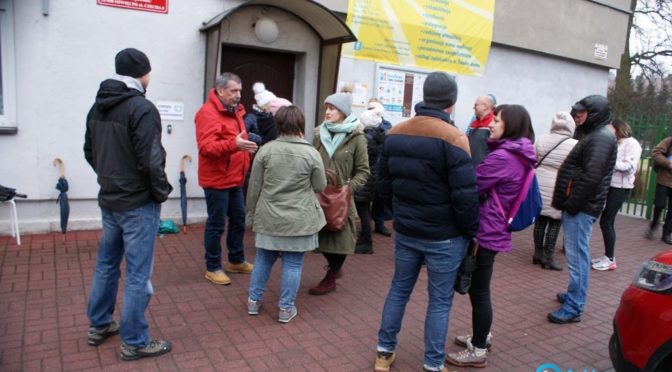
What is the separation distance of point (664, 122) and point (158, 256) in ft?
29.0

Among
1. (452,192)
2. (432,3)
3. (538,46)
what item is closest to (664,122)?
(538,46)

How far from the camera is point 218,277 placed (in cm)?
493

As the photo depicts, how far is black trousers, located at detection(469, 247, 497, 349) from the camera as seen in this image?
349 centimetres

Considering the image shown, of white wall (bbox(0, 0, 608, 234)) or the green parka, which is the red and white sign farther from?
the green parka

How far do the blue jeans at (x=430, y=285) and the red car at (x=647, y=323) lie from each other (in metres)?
0.96

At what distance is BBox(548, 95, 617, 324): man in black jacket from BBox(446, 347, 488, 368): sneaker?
47.7 inches

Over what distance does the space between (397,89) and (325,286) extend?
4.41m

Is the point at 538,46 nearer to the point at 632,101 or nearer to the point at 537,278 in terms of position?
the point at 537,278

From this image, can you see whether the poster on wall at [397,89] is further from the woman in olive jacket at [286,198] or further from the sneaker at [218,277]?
the woman in olive jacket at [286,198]

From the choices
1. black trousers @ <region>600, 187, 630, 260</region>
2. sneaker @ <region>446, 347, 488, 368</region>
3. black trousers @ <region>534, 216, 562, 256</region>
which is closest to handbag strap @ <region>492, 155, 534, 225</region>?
sneaker @ <region>446, 347, 488, 368</region>

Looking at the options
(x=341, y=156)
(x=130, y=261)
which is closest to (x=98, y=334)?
(x=130, y=261)

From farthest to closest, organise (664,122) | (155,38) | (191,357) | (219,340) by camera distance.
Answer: (664,122) → (155,38) → (219,340) → (191,357)

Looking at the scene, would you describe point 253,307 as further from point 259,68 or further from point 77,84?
point 259,68

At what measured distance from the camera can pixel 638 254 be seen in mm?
7238
